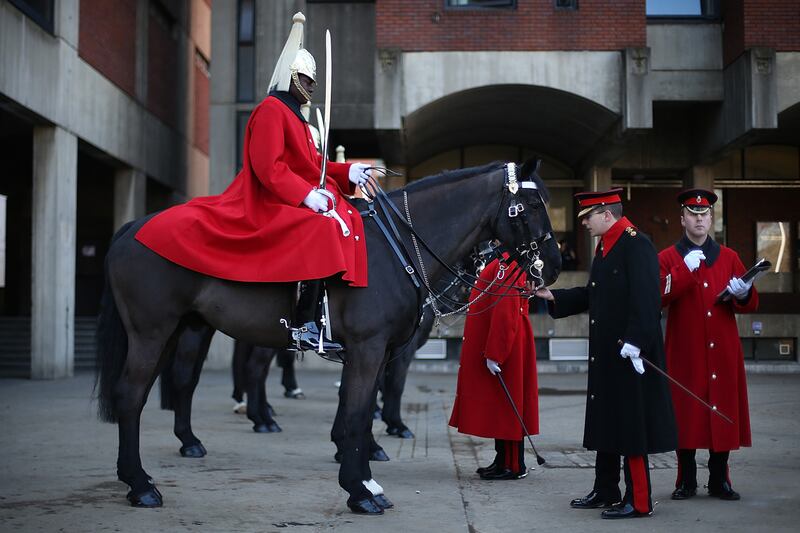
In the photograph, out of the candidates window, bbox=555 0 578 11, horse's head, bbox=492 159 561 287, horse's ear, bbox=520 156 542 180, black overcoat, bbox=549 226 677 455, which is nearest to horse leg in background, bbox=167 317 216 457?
horse's head, bbox=492 159 561 287

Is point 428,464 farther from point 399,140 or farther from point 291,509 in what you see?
point 399,140

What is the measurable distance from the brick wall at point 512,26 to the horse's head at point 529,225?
40.0ft

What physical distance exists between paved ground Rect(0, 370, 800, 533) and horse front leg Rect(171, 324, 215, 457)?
22 centimetres

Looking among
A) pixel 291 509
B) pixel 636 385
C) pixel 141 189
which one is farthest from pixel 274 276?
pixel 141 189

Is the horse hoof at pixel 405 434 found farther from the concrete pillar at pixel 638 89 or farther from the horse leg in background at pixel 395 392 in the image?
the concrete pillar at pixel 638 89

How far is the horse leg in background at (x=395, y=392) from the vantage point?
9711 mm

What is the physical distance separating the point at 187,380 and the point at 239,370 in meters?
2.66

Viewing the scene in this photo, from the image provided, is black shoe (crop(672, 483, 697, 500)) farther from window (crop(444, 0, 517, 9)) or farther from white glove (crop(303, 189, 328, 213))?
window (crop(444, 0, 517, 9))

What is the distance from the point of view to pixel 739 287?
6.46 m

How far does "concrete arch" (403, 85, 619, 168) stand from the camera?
18500 mm

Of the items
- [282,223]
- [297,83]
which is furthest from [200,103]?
[282,223]

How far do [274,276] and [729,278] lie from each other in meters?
3.34

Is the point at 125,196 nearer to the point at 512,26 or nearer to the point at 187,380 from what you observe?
the point at 512,26

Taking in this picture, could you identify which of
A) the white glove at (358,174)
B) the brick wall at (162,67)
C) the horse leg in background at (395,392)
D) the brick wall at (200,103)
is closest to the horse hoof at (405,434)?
the horse leg in background at (395,392)
